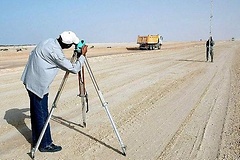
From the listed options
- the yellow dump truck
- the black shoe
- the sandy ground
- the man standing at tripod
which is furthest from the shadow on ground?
the yellow dump truck

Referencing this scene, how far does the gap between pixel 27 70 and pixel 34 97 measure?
0.43 metres

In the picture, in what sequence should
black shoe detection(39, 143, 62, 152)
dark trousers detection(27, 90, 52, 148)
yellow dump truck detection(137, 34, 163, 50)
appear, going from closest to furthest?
1. dark trousers detection(27, 90, 52, 148)
2. black shoe detection(39, 143, 62, 152)
3. yellow dump truck detection(137, 34, 163, 50)

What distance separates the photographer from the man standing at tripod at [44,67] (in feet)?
14.1

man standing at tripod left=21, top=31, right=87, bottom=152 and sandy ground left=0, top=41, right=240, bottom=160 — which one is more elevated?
man standing at tripod left=21, top=31, right=87, bottom=152

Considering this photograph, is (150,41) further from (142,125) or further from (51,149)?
(51,149)

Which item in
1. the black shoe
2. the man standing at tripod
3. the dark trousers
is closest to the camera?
the man standing at tripod

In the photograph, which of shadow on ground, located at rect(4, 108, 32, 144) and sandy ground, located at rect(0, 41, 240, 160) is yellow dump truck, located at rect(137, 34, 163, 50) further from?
shadow on ground, located at rect(4, 108, 32, 144)

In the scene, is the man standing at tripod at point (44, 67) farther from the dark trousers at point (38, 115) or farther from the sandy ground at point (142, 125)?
the sandy ground at point (142, 125)

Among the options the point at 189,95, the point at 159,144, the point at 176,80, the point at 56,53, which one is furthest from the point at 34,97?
the point at 176,80

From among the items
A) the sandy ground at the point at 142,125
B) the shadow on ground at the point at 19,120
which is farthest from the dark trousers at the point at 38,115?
the shadow on ground at the point at 19,120

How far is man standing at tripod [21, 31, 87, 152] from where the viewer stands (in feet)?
14.1

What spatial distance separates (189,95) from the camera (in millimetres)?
9289

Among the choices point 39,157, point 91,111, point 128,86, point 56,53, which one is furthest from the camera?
point 128,86

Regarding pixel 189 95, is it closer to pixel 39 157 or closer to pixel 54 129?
pixel 54 129
